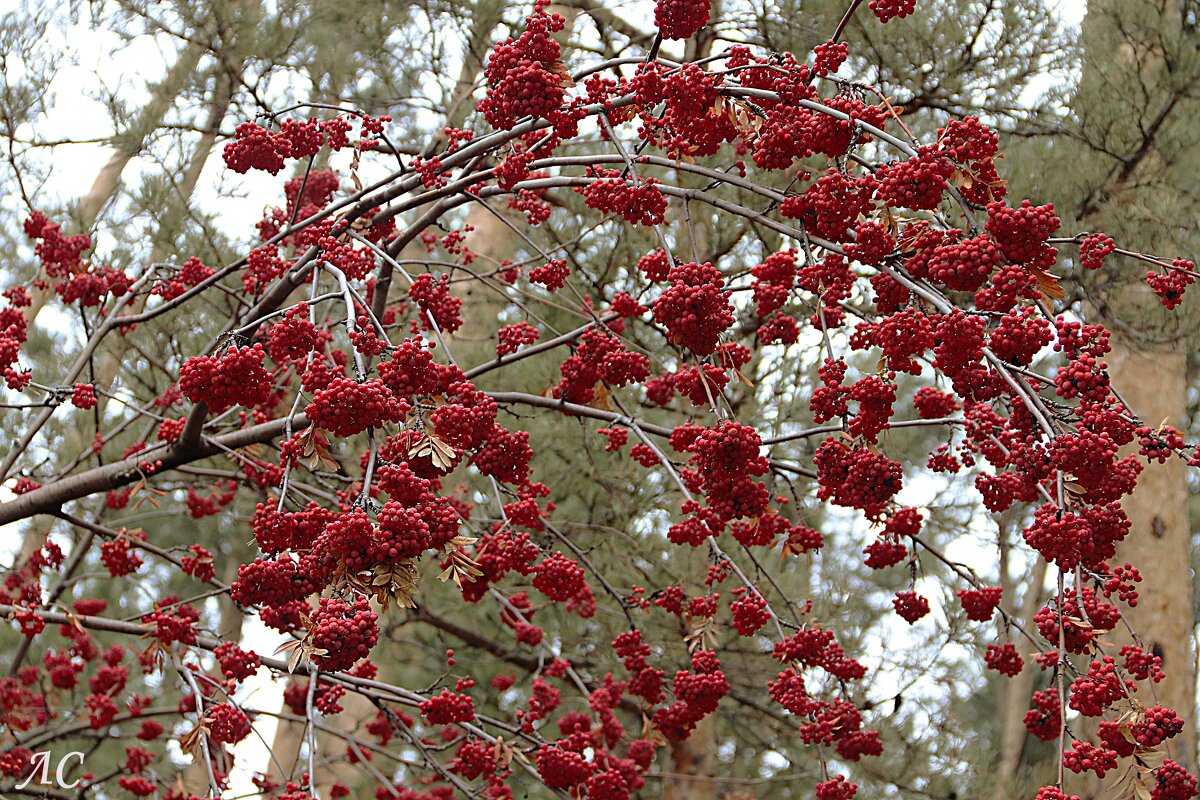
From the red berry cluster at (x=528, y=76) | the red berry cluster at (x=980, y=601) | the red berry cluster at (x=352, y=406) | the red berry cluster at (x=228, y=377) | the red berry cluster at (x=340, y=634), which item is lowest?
the red berry cluster at (x=340, y=634)

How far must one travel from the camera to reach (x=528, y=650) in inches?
238

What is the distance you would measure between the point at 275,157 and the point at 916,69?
9.95 feet

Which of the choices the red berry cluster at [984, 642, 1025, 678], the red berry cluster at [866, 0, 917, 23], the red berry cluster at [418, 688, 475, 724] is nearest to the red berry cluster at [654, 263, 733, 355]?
the red berry cluster at [866, 0, 917, 23]

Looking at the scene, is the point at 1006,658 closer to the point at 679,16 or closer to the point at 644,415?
the point at 679,16

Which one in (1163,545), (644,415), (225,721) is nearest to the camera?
(225,721)

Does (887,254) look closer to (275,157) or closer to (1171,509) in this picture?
(275,157)

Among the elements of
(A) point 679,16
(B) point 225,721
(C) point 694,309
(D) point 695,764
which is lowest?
(B) point 225,721

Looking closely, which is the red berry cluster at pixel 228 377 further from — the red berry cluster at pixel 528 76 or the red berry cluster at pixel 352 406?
the red berry cluster at pixel 528 76

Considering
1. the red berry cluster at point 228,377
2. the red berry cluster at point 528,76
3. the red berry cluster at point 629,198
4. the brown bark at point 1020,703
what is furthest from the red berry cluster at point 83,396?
the brown bark at point 1020,703

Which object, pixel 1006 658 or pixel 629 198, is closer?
→ pixel 629 198

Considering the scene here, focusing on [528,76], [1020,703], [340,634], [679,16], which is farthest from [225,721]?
[1020,703]

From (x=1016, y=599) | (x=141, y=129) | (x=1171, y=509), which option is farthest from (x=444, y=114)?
(x=1016, y=599)
